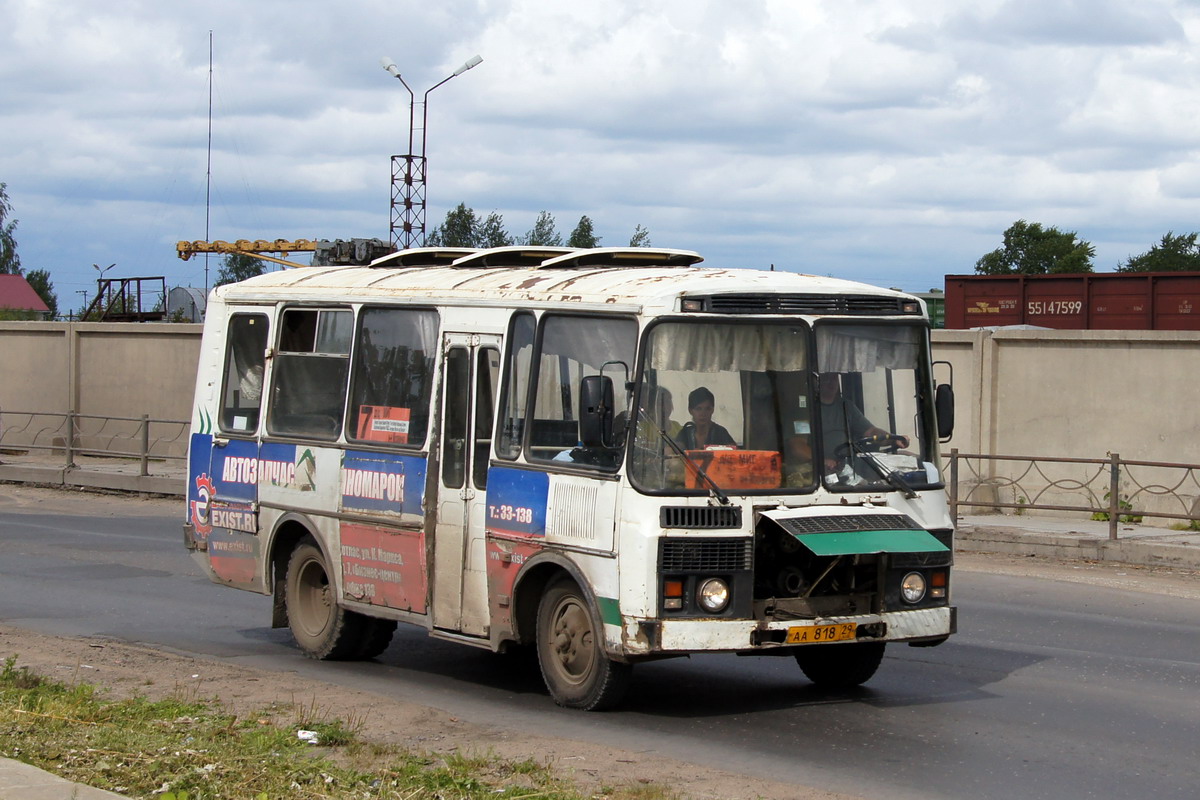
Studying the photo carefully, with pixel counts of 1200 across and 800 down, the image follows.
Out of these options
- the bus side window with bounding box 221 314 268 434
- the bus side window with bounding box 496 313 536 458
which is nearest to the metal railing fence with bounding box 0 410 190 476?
the bus side window with bounding box 221 314 268 434

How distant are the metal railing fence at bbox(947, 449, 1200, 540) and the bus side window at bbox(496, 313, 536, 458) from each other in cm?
950

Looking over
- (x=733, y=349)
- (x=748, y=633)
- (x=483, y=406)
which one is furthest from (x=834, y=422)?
(x=483, y=406)

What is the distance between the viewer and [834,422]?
8.88m

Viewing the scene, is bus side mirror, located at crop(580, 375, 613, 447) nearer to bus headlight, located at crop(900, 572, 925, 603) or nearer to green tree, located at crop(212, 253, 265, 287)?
bus headlight, located at crop(900, 572, 925, 603)

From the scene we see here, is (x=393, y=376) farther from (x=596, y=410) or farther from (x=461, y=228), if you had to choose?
(x=461, y=228)

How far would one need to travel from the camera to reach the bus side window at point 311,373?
1101cm

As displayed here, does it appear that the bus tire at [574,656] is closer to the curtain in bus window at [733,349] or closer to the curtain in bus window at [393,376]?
the curtain in bus window at [733,349]

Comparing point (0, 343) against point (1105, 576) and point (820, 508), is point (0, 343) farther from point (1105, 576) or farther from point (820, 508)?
point (820, 508)

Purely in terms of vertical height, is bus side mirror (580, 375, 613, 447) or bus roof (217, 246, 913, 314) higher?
bus roof (217, 246, 913, 314)

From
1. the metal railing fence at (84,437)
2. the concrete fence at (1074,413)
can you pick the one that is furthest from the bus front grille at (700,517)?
the metal railing fence at (84,437)

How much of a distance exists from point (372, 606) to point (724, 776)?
3.86 m

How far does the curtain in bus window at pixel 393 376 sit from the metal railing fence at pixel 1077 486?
926 cm

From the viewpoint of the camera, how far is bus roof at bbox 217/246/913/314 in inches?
345

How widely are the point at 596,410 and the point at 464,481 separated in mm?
1757
